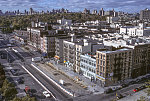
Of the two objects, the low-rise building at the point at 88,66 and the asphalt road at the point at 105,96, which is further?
the low-rise building at the point at 88,66

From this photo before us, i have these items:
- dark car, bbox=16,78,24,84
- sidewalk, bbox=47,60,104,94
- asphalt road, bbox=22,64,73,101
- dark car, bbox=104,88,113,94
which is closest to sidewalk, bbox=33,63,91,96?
sidewalk, bbox=47,60,104,94

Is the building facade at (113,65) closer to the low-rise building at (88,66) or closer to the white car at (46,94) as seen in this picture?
the low-rise building at (88,66)

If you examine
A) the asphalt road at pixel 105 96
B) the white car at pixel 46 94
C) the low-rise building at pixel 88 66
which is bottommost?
the asphalt road at pixel 105 96

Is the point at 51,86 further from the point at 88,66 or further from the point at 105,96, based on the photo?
the point at 105,96

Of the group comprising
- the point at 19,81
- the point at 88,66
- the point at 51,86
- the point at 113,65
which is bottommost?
the point at 51,86

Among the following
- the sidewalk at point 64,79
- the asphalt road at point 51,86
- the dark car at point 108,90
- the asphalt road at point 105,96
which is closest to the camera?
the asphalt road at point 105,96

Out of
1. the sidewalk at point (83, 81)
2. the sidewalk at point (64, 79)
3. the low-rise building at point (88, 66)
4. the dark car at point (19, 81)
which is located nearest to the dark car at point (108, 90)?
the sidewalk at point (83, 81)

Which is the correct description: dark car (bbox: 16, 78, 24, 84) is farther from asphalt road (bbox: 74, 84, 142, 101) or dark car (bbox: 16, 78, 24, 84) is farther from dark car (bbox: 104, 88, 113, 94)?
dark car (bbox: 104, 88, 113, 94)

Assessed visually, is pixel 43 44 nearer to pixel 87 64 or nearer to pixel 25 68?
pixel 25 68

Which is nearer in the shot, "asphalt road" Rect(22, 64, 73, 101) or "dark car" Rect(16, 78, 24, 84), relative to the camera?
"asphalt road" Rect(22, 64, 73, 101)

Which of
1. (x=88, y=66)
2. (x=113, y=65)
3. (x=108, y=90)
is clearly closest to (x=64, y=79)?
(x=88, y=66)

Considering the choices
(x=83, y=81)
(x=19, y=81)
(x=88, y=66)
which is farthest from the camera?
(x=88, y=66)
